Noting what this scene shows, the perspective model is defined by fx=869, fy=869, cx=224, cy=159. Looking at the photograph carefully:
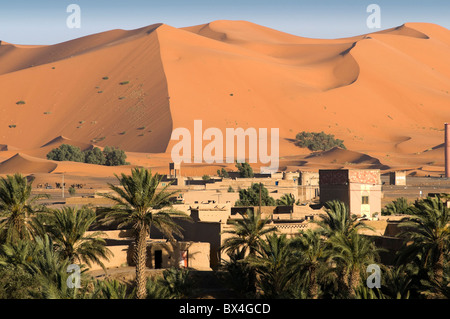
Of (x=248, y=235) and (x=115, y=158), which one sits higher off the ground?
(x=115, y=158)

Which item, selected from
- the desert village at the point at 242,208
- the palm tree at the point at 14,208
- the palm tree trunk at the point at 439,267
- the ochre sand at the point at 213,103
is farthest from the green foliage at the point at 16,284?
the ochre sand at the point at 213,103

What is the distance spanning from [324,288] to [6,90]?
132968 millimetres

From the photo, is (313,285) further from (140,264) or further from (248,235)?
(140,264)

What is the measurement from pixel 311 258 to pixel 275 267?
1.27m

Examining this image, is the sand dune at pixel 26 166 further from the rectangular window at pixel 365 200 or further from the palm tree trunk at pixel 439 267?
the palm tree trunk at pixel 439 267

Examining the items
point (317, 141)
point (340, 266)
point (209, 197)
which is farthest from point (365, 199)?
point (317, 141)

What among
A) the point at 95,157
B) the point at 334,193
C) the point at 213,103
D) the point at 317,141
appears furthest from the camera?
the point at 213,103

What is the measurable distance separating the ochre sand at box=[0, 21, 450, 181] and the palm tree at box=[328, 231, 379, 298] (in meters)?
80.8

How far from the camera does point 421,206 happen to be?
3153 centimetres

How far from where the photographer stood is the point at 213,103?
472 feet

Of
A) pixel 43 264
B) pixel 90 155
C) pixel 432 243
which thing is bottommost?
pixel 43 264

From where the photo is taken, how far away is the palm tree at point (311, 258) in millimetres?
29348

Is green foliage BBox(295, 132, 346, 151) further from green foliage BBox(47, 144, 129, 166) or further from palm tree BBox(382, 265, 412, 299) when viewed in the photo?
palm tree BBox(382, 265, 412, 299)
